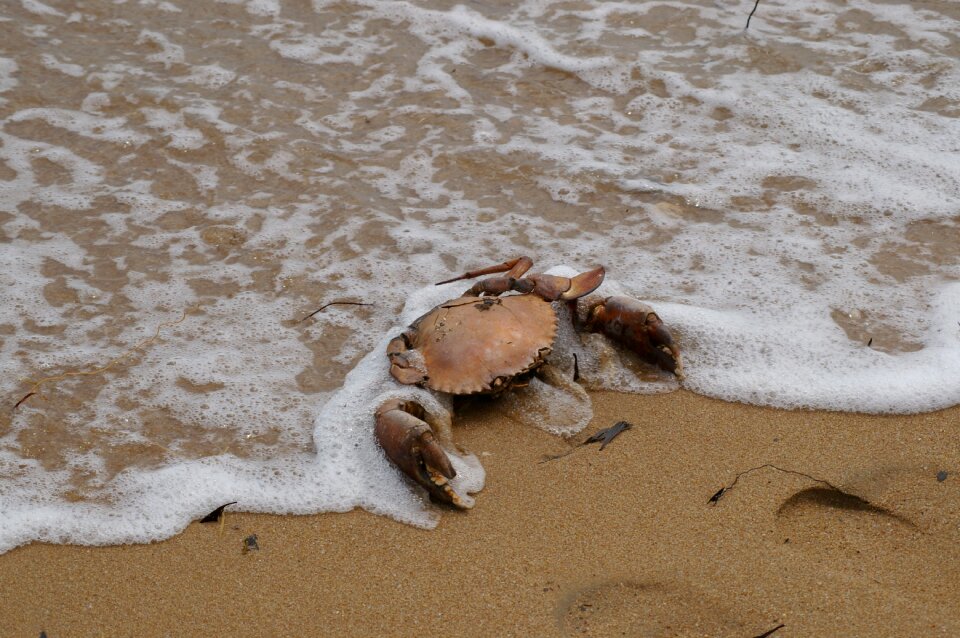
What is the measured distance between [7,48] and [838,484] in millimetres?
6175

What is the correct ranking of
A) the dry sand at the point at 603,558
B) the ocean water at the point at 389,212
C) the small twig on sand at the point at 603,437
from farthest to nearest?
the ocean water at the point at 389,212 → the small twig on sand at the point at 603,437 → the dry sand at the point at 603,558

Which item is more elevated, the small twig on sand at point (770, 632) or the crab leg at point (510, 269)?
the crab leg at point (510, 269)

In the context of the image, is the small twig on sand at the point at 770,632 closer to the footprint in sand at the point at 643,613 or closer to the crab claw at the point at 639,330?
the footprint in sand at the point at 643,613

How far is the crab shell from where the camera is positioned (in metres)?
3.22

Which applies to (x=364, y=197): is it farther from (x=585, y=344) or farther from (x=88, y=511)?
(x=88, y=511)

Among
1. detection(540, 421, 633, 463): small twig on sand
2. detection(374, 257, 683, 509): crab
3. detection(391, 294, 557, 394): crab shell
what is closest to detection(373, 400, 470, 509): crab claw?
detection(374, 257, 683, 509): crab

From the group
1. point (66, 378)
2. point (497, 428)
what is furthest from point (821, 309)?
point (66, 378)

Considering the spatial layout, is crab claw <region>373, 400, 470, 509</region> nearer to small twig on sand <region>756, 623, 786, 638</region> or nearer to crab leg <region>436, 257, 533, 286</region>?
crab leg <region>436, 257, 533, 286</region>

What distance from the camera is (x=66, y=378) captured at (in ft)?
11.7

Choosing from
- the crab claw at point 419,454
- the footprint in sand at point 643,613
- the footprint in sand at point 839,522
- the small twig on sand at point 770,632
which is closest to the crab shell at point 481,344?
the crab claw at point 419,454

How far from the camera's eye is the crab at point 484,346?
9.73ft

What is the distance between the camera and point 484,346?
3277 millimetres

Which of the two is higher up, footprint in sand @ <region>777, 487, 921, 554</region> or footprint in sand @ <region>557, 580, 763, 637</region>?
footprint in sand @ <region>777, 487, 921, 554</region>

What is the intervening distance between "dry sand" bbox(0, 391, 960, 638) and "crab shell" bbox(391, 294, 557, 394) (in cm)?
29
